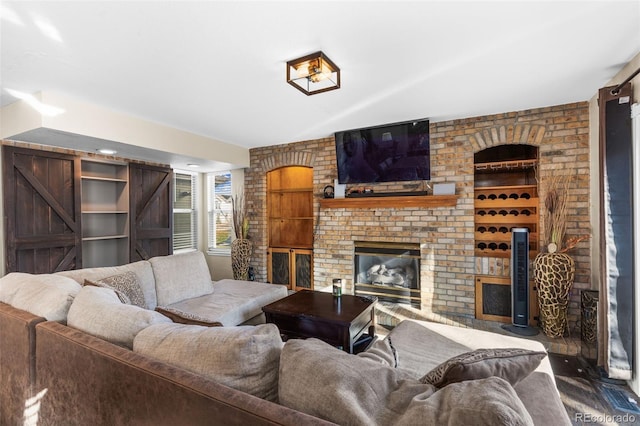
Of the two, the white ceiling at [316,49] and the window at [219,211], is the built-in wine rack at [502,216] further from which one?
the window at [219,211]

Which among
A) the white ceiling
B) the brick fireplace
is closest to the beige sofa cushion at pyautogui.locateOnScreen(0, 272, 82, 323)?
the white ceiling

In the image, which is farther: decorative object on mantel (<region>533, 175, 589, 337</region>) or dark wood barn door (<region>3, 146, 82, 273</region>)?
dark wood barn door (<region>3, 146, 82, 273</region>)

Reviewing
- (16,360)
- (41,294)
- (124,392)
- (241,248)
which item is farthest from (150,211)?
(124,392)

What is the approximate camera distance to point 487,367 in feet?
3.09

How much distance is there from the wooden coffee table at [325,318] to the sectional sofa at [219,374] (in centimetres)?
55

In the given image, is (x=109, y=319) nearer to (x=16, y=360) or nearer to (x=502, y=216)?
(x=16, y=360)

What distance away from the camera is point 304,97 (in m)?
2.81

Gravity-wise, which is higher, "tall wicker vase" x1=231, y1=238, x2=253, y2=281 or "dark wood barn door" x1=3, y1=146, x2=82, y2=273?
"dark wood barn door" x1=3, y1=146, x2=82, y2=273

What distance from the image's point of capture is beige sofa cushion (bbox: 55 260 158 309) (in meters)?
2.41

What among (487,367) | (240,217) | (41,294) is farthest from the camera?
(240,217)

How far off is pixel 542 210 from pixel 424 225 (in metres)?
1.19

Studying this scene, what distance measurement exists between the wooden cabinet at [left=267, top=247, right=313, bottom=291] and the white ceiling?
233 cm

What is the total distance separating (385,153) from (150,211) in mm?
3511

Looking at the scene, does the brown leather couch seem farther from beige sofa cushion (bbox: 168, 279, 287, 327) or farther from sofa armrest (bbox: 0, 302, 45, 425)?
beige sofa cushion (bbox: 168, 279, 287, 327)
